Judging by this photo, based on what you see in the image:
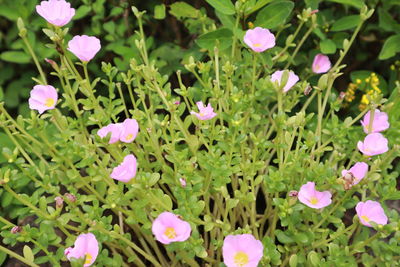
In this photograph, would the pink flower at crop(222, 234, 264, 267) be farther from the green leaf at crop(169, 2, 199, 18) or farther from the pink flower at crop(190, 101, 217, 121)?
the green leaf at crop(169, 2, 199, 18)

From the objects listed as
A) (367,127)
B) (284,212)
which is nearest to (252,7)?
(367,127)

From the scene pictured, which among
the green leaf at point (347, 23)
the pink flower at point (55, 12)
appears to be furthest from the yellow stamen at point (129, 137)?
the green leaf at point (347, 23)

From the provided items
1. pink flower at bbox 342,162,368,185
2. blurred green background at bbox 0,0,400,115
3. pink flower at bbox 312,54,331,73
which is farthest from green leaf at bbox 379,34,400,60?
pink flower at bbox 342,162,368,185

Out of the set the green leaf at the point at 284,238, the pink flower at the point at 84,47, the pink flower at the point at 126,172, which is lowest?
the green leaf at the point at 284,238

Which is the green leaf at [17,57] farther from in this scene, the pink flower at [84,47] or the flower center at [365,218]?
the flower center at [365,218]

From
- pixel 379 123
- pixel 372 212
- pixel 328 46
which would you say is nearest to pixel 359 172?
pixel 372 212

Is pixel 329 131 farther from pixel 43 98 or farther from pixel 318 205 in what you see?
pixel 43 98

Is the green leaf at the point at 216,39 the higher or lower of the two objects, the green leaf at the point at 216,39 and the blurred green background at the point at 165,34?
the higher
